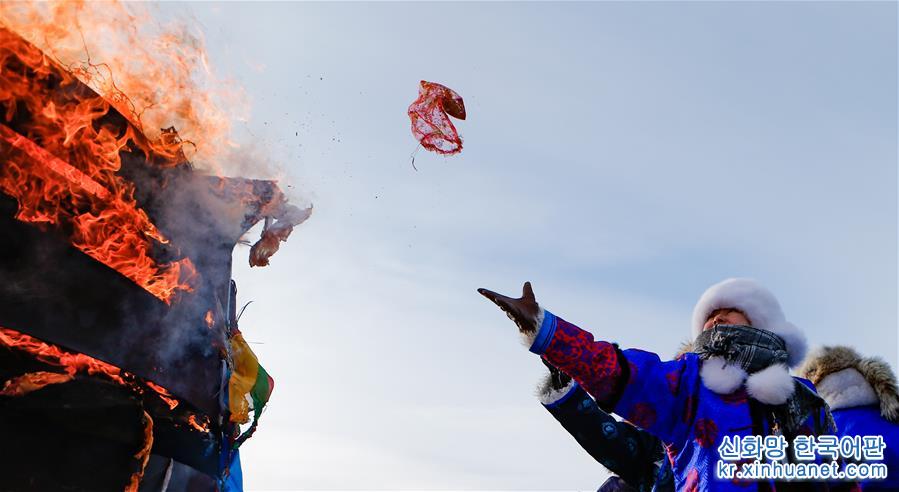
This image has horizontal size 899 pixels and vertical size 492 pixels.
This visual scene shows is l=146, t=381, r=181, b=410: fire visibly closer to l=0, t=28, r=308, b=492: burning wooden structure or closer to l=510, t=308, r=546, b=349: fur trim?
l=0, t=28, r=308, b=492: burning wooden structure

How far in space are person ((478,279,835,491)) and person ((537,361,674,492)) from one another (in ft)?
3.36

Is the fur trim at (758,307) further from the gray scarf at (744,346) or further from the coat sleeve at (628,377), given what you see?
the coat sleeve at (628,377)

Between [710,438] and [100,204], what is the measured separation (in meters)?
4.40

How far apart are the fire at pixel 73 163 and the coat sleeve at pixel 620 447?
11.3 feet

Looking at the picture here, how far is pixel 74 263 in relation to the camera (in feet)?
16.0

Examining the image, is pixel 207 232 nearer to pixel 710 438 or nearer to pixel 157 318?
pixel 157 318

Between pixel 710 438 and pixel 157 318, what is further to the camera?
pixel 157 318

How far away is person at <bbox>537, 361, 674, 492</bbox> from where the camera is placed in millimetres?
4965

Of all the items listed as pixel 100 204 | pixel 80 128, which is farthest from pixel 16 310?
pixel 80 128

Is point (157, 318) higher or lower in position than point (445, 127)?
lower

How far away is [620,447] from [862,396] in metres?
2.04

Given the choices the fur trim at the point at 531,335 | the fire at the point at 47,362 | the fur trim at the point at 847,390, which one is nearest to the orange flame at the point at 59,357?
the fire at the point at 47,362

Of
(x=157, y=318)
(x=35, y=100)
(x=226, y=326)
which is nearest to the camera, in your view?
(x=35, y=100)

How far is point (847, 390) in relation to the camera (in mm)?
5672
